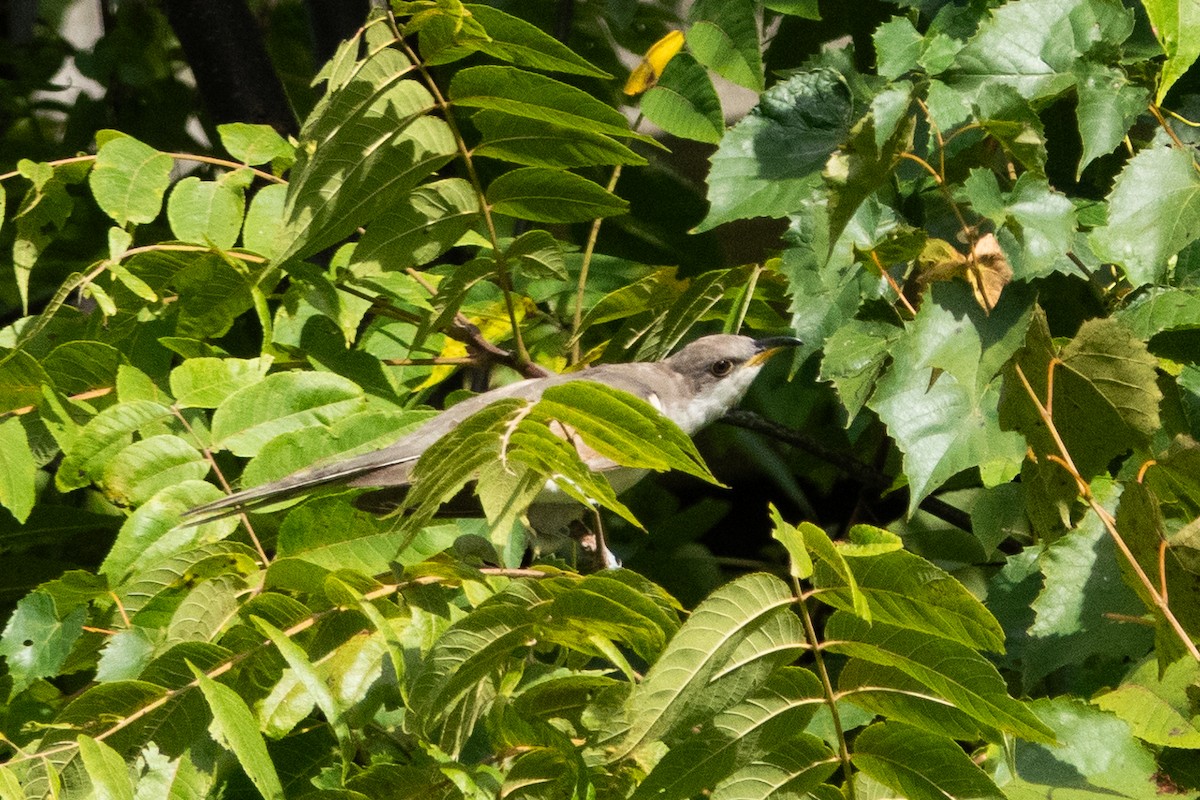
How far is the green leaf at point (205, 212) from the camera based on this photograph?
289cm

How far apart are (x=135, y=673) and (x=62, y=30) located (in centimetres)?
571

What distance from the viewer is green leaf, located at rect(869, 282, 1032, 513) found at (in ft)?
6.55

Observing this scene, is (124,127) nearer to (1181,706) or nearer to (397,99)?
(397,99)

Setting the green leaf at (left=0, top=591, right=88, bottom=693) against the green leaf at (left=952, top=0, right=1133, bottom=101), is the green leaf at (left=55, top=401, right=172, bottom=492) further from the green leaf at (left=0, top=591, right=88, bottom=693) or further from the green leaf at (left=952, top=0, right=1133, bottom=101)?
the green leaf at (left=952, top=0, right=1133, bottom=101)

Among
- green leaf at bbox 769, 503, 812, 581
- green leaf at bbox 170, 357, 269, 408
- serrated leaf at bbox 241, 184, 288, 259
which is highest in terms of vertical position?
serrated leaf at bbox 241, 184, 288, 259

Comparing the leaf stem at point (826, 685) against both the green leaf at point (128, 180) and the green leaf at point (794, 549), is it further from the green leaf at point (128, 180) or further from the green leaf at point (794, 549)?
the green leaf at point (128, 180)

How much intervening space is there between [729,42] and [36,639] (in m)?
2.04

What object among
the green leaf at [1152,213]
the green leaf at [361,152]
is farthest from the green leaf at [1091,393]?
the green leaf at [361,152]

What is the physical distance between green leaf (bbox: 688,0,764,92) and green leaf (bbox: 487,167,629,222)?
553 millimetres

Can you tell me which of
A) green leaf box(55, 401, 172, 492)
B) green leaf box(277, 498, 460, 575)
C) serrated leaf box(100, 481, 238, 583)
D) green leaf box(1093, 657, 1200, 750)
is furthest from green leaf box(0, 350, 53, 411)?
green leaf box(1093, 657, 1200, 750)

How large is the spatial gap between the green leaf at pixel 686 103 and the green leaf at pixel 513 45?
731mm

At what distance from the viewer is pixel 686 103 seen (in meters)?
3.09

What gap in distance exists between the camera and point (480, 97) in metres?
2.47

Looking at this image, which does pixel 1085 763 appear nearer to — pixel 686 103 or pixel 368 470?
pixel 368 470
